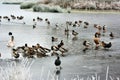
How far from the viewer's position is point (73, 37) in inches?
1523

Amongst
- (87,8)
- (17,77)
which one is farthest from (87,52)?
(87,8)

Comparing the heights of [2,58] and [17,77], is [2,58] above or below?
below

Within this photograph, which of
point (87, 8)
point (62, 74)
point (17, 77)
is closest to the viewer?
point (17, 77)

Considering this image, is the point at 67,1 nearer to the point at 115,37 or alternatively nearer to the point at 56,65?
the point at 115,37

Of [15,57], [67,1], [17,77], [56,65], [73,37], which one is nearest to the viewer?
[17,77]

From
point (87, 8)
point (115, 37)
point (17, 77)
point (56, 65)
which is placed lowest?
point (87, 8)

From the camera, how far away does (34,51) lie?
1027 inches

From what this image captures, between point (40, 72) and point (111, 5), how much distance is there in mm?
74662

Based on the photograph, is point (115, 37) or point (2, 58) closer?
point (2, 58)

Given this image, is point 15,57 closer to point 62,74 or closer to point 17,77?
point 62,74

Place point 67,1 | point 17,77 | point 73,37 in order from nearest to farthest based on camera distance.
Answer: point 17,77 → point 73,37 → point 67,1

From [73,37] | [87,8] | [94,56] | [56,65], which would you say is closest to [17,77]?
[56,65]

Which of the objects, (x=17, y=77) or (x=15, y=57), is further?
(x=15, y=57)

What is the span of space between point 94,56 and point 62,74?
21.1 feet
